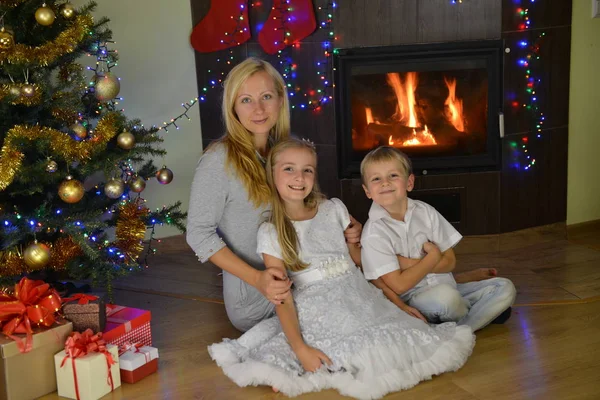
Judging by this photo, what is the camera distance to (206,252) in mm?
2482

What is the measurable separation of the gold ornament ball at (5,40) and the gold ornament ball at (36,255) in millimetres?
696

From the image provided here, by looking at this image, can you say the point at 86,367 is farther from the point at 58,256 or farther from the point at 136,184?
the point at 136,184

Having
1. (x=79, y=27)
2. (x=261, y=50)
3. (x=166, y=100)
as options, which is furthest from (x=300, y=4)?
(x=79, y=27)

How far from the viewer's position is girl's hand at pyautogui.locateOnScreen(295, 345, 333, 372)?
7.35 feet

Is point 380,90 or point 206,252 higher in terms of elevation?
point 380,90

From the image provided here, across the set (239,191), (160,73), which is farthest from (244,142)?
(160,73)

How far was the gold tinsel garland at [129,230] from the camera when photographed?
2.94 meters

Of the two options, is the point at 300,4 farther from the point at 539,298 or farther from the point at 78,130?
the point at 539,298

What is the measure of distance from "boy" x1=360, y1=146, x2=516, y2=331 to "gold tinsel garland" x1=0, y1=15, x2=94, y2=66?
3.80 feet

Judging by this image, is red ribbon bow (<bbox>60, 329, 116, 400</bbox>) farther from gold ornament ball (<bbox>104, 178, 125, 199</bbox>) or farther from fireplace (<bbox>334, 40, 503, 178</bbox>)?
fireplace (<bbox>334, 40, 503, 178</bbox>)

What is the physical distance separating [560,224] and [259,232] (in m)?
1.99

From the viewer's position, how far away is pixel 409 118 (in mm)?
3543

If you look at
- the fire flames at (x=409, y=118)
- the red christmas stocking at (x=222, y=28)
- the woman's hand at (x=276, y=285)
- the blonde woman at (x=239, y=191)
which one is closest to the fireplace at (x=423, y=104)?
the fire flames at (x=409, y=118)

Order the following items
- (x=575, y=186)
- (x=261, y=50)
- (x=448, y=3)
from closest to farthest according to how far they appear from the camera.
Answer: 1. (x=448, y=3)
2. (x=261, y=50)
3. (x=575, y=186)
